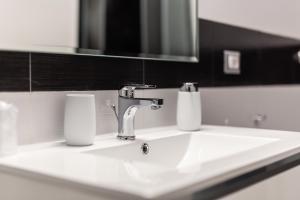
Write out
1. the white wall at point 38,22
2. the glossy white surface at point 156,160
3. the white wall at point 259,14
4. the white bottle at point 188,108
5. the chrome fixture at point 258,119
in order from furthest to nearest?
1. the chrome fixture at point 258,119
2. the white wall at point 259,14
3. the white bottle at point 188,108
4. the white wall at point 38,22
5. the glossy white surface at point 156,160

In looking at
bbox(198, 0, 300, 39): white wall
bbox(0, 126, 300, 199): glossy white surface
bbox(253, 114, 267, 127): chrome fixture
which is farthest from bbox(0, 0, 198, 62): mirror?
bbox(253, 114, 267, 127): chrome fixture

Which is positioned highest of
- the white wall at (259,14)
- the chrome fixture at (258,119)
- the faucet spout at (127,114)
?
the white wall at (259,14)

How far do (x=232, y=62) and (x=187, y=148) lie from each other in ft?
1.97

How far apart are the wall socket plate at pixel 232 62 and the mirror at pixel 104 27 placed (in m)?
0.22

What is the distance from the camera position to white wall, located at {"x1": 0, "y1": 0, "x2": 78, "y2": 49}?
1038mm

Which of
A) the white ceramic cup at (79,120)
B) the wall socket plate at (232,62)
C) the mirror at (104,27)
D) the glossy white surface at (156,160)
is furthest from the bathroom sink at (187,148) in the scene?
the wall socket plate at (232,62)

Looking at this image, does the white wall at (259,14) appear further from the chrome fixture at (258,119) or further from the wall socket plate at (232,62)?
the chrome fixture at (258,119)

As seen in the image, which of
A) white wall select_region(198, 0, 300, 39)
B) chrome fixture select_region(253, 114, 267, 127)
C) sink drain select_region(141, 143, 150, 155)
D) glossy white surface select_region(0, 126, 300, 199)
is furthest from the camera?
chrome fixture select_region(253, 114, 267, 127)

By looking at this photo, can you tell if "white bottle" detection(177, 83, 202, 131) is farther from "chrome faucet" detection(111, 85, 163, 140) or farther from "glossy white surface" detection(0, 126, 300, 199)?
"chrome faucet" detection(111, 85, 163, 140)

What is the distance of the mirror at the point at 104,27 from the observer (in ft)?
3.51

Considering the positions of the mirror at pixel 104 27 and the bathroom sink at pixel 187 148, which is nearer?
the mirror at pixel 104 27

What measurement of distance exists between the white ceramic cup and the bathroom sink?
0.40ft

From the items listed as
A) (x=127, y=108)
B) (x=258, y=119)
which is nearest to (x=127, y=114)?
(x=127, y=108)

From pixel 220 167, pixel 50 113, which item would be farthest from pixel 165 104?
pixel 220 167
